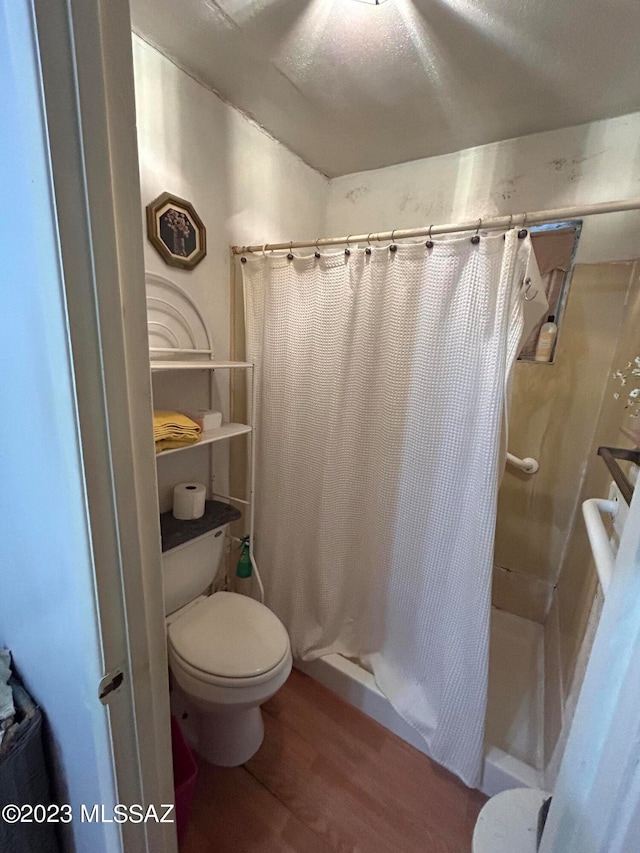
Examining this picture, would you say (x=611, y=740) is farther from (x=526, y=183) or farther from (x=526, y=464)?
(x=526, y=183)

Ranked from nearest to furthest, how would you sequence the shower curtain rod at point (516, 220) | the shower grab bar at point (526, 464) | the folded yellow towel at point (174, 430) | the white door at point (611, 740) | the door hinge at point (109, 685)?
the white door at point (611, 740)
the door hinge at point (109, 685)
the shower curtain rod at point (516, 220)
the folded yellow towel at point (174, 430)
the shower grab bar at point (526, 464)

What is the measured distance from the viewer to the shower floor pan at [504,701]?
3.77 feet

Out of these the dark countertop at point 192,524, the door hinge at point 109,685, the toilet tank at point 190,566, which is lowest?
the toilet tank at point 190,566

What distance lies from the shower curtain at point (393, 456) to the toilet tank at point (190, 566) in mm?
275

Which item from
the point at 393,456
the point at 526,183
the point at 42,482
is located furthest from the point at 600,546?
the point at 526,183

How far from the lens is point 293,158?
1.70 m

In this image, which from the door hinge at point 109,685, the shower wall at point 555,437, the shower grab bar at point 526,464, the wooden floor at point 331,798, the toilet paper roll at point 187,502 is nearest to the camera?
the door hinge at point 109,685

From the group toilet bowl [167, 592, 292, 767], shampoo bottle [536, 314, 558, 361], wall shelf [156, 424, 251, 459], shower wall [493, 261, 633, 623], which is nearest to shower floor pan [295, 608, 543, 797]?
shower wall [493, 261, 633, 623]

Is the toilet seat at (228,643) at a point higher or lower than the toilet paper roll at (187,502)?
lower

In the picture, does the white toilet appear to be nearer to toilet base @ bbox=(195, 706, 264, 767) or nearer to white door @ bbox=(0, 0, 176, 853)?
toilet base @ bbox=(195, 706, 264, 767)

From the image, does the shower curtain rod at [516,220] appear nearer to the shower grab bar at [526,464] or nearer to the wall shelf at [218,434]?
the wall shelf at [218,434]

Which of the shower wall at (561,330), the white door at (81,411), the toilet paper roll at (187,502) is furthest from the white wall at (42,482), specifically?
the shower wall at (561,330)

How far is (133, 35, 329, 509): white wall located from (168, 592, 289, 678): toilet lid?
45 cm

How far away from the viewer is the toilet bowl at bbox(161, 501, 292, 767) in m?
1.09
